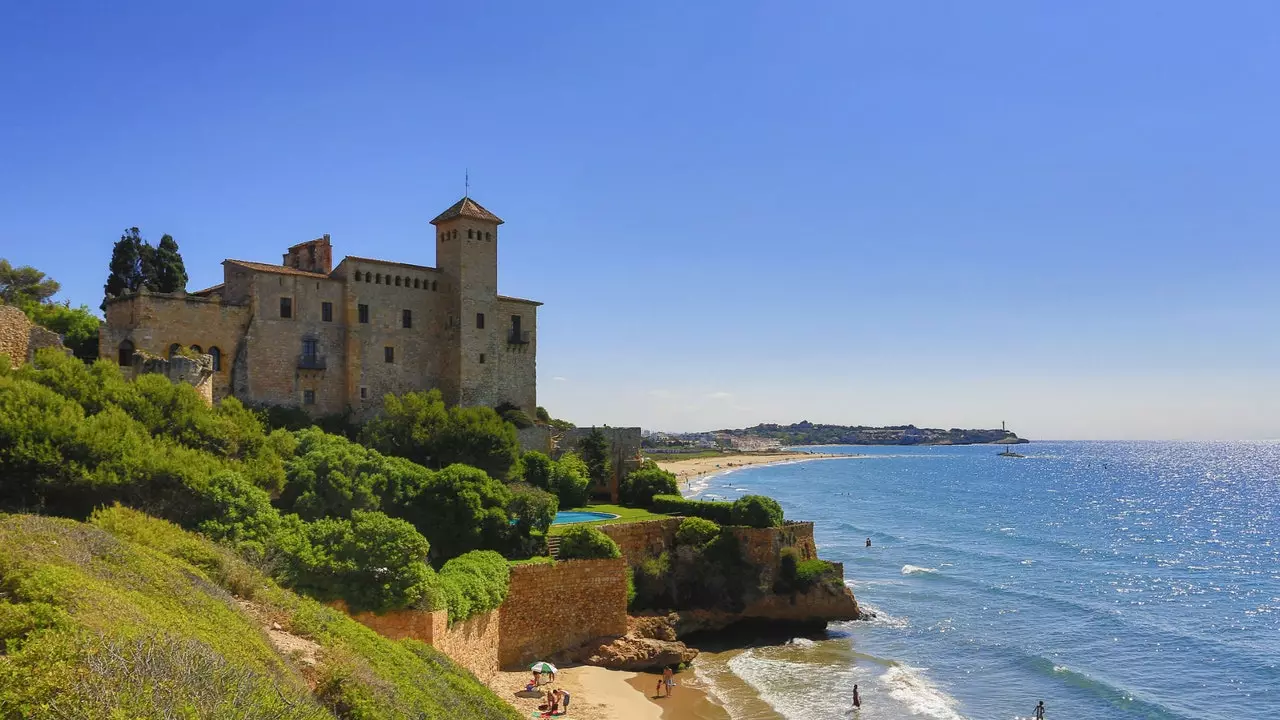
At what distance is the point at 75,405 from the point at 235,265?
1809 centimetres

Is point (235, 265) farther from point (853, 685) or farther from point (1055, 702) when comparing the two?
point (1055, 702)

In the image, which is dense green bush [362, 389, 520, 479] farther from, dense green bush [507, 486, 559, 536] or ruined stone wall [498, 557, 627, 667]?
ruined stone wall [498, 557, 627, 667]

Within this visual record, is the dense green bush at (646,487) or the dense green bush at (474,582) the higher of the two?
the dense green bush at (646,487)

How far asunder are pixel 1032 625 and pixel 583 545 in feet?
67.9

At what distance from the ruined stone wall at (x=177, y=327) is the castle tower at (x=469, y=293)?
9.94 metres

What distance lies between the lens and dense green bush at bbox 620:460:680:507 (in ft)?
146

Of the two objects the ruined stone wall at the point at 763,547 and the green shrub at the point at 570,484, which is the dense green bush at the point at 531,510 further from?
the green shrub at the point at 570,484

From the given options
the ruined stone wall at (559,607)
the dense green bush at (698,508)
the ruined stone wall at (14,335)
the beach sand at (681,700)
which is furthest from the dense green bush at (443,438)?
the ruined stone wall at (14,335)

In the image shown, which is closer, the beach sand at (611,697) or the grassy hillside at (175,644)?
the grassy hillside at (175,644)

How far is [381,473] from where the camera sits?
2917cm

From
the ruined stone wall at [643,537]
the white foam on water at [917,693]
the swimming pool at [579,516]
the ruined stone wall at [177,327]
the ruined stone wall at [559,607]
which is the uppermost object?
the ruined stone wall at [177,327]

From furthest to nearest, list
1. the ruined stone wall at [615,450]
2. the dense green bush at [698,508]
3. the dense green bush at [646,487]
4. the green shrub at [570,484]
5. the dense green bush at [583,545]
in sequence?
the ruined stone wall at [615,450]
the dense green bush at [646,487]
the green shrub at [570,484]
the dense green bush at [698,508]
the dense green bush at [583,545]

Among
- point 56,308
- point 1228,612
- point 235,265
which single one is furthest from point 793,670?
point 56,308

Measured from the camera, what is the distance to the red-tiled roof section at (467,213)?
44.4 m
